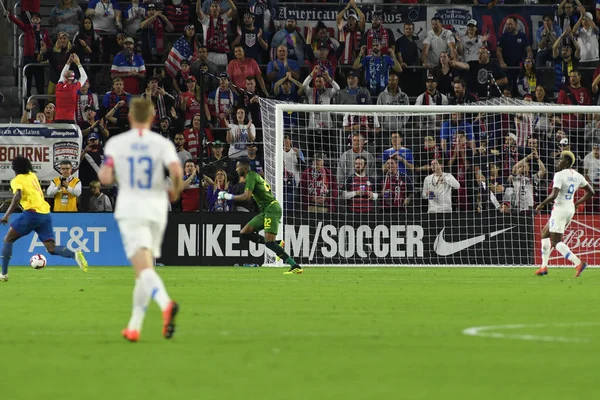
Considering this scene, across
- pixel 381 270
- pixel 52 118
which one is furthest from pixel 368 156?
pixel 52 118

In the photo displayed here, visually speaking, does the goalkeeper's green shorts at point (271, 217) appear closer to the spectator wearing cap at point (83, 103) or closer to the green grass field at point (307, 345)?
the green grass field at point (307, 345)

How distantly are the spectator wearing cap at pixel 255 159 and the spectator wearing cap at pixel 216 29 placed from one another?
9.43ft

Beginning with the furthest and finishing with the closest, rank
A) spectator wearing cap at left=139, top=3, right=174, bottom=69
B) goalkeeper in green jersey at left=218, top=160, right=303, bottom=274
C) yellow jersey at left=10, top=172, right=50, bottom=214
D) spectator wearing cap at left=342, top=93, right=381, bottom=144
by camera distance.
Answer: spectator wearing cap at left=139, top=3, right=174, bottom=69, spectator wearing cap at left=342, top=93, right=381, bottom=144, goalkeeper in green jersey at left=218, top=160, right=303, bottom=274, yellow jersey at left=10, top=172, right=50, bottom=214

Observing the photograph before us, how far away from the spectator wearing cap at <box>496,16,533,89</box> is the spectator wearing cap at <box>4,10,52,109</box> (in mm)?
10962

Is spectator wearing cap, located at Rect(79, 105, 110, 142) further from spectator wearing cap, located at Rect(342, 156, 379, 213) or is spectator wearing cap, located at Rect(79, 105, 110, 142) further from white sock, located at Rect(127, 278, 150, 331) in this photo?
white sock, located at Rect(127, 278, 150, 331)

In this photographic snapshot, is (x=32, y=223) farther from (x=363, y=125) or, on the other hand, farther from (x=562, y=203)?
(x=562, y=203)

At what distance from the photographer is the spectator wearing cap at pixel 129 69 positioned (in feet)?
86.1

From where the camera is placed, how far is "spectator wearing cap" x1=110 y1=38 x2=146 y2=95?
86.1 ft

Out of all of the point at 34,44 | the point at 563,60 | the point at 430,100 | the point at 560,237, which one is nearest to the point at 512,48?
the point at 563,60

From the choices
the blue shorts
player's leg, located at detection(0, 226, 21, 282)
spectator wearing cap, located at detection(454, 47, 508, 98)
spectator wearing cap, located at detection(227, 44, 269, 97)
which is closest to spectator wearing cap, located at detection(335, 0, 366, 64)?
spectator wearing cap, located at detection(227, 44, 269, 97)

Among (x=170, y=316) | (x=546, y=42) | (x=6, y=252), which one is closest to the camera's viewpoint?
(x=170, y=316)

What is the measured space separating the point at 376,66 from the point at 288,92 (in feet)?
7.19

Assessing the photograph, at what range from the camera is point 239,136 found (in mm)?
25625

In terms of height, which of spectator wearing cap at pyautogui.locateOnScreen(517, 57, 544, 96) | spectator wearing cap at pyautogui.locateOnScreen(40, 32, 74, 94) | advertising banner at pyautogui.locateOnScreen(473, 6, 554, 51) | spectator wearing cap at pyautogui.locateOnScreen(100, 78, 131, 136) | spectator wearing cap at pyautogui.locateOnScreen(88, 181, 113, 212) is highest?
advertising banner at pyautogui.locateOnScreen(473, 6, 554, 51)
